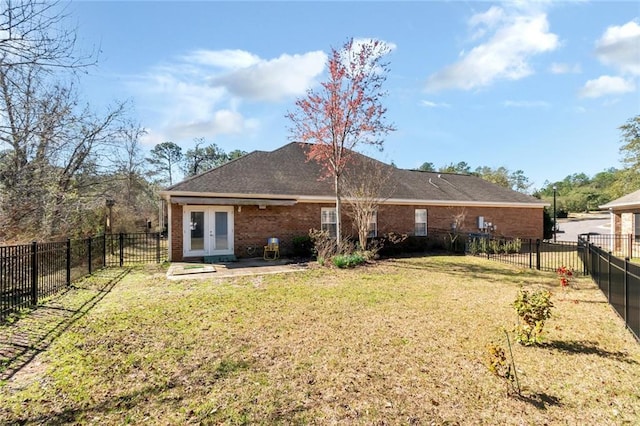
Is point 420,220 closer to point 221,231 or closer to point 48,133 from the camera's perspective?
point 221,231

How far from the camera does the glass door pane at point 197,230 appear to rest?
46.2 feet

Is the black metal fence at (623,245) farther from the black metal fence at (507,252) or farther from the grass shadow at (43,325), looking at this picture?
the grass shadow at (43,325)

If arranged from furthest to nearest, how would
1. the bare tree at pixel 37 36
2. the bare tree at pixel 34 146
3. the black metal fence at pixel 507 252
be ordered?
the black metal fence at pixel 507 252 → the bare tree at pixel 34 146 → the bare tree at pixel 37 36

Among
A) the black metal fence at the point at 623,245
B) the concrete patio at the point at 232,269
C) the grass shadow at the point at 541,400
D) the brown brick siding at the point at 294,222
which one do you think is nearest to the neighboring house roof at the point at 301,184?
the brown brick siding at the point at 294,222

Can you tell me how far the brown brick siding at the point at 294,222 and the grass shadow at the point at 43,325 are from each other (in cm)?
523

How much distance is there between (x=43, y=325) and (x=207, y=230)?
836cm

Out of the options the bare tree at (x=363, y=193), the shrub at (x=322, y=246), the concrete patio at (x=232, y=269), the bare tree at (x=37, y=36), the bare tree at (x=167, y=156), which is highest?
the bare tree at (x=167, y=156)

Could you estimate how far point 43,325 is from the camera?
238 inches

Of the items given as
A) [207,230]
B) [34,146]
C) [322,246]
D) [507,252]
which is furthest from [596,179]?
[34,146]

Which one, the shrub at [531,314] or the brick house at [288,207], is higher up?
the brick house at [288,207]

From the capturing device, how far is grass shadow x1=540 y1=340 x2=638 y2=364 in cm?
486

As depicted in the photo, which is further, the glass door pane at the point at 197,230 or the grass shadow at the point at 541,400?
the glass door pane at the point at 197,230

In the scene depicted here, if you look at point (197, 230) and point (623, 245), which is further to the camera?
point (623, 245)

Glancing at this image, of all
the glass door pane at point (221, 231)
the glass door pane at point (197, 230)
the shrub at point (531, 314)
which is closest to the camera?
the shrub at point (531, 314)
